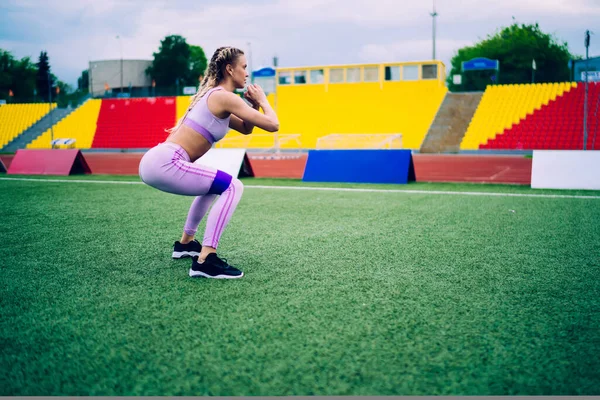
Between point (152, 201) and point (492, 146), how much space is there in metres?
19.9

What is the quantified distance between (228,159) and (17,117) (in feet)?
103

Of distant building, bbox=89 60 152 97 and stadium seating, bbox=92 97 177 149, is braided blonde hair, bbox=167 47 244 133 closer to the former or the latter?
stadium seating, bbox=92 97 177 149

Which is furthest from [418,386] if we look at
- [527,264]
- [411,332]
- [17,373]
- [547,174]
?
[547,174]

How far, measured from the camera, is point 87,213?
6.38m

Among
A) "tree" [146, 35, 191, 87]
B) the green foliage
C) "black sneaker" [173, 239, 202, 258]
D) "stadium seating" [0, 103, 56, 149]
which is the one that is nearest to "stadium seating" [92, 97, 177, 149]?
"stadium seating" [0, 103, 56, 149]

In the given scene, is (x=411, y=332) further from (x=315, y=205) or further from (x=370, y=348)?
(x=315, y=205)

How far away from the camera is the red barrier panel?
12523 mm

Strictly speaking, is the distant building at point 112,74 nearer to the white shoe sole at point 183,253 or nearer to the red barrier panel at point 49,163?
the red barrier panel at point 49,163

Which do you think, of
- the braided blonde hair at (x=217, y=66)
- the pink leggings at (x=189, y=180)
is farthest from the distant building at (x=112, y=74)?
the pink leggings at (x=189, y=180)

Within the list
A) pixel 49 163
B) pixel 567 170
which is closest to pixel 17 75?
pixel 49 163

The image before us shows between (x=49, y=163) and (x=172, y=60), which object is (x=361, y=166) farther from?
(x=172, y=60)

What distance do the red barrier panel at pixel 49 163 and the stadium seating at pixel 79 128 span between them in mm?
20016

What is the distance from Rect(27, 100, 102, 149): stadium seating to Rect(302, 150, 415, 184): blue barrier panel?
83.2 feet

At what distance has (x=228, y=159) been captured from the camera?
36.8 ft
